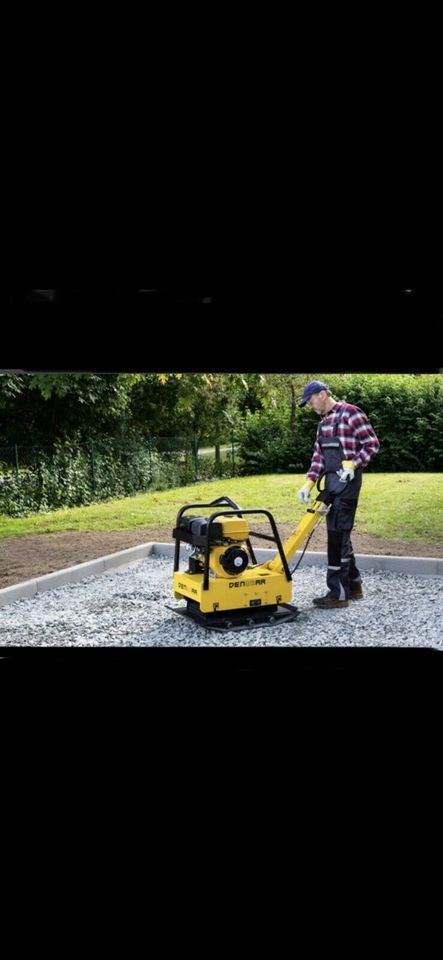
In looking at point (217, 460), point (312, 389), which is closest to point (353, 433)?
point (312, 389)

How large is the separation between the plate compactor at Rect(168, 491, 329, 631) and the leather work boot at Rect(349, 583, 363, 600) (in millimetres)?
1211

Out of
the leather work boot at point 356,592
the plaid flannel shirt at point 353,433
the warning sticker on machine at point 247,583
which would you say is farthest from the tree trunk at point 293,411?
the warning sticker on machine at point 247,583

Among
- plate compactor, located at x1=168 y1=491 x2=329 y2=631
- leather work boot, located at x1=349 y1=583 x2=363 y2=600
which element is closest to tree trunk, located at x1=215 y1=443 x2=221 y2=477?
leather work boot, located at x1=349 y1=583 x2=363 y2=600

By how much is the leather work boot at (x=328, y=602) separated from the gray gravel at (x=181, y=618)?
0.15 ft

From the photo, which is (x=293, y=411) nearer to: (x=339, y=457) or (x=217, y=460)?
(x=217, y=460)

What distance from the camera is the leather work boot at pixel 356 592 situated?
231 inches

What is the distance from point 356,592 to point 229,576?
1869 millimetres

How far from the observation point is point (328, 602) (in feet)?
18.3

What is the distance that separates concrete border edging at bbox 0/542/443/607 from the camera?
6297mm

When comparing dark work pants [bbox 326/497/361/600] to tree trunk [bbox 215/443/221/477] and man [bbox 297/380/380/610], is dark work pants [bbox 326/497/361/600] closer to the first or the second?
man [bbox 297/380/380/610]
